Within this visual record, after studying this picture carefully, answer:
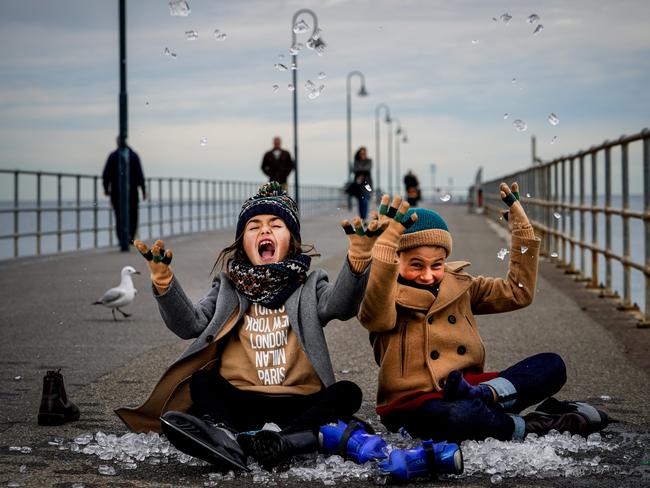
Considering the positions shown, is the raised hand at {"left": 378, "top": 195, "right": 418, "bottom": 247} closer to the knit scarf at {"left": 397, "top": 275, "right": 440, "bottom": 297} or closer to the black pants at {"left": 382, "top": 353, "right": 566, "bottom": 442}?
the knit scarf at {"left": 397, "top": 275, "right": 440, "bottom": 297}

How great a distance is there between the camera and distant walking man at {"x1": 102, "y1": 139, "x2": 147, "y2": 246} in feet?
65.2

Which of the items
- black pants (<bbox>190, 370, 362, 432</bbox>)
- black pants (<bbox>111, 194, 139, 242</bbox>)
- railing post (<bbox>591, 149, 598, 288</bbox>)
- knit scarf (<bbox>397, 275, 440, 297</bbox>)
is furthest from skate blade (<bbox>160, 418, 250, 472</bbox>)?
black pants (<bbox>111, 194, 139, 242</bbox>)

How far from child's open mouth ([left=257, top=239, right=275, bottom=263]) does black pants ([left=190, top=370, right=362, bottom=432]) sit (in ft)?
1.72

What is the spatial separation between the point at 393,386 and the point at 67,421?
1.54 metres

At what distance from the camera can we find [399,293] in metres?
4.51

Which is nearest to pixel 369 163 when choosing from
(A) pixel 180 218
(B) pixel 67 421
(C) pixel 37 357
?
(A) pixel 180 218

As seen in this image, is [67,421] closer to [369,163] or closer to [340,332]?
[340,332]

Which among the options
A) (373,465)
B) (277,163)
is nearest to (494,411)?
(373,465)

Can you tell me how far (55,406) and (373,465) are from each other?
1676mm

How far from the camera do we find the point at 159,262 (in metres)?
4.27

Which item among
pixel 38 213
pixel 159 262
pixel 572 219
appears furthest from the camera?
pixel 38 213

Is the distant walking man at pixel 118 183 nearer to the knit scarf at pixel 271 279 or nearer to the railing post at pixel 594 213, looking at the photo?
the railing post at pixel 594 213

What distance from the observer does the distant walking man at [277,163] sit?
25844mm

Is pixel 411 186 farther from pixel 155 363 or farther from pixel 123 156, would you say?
pixel 155 363
